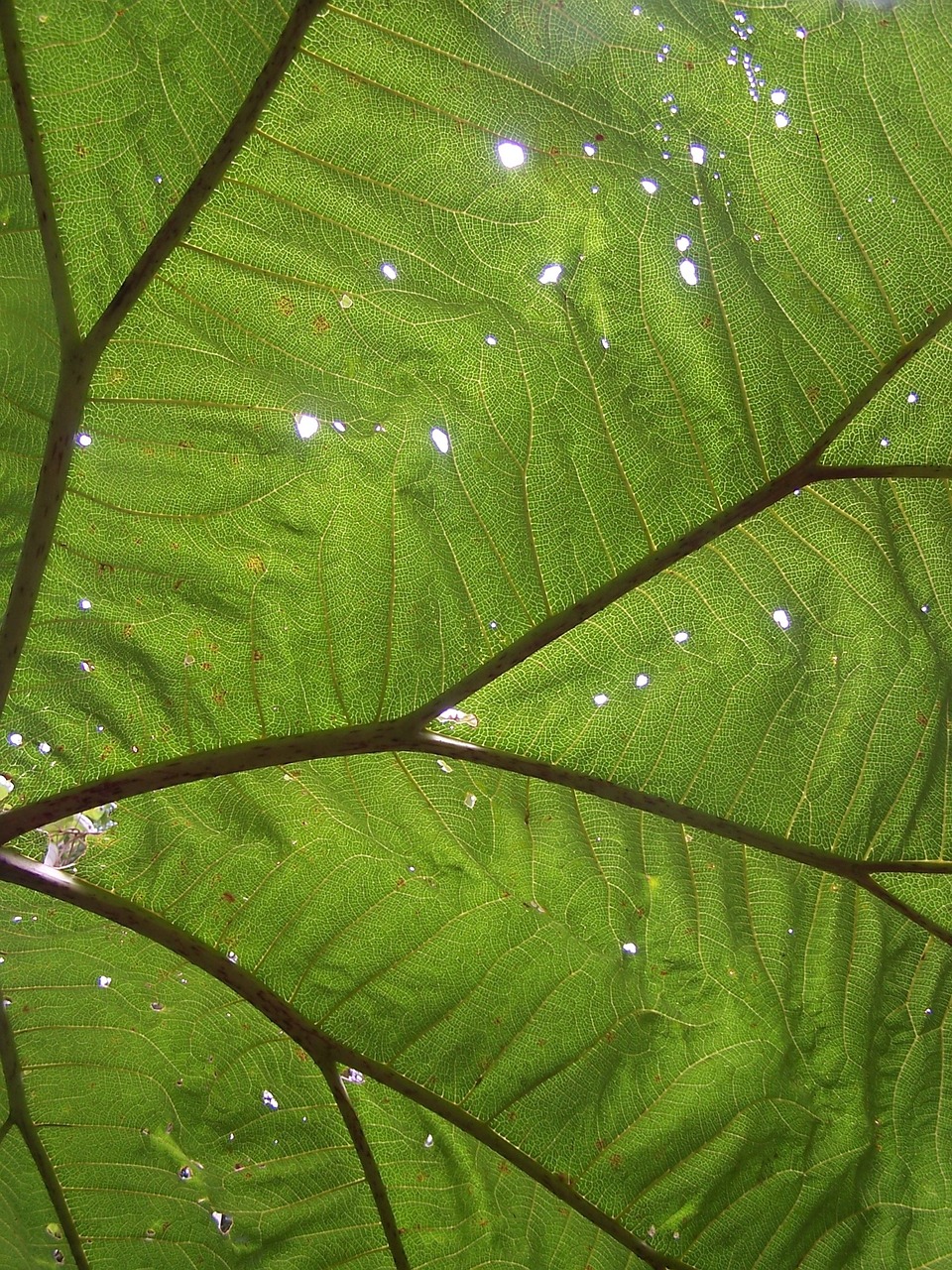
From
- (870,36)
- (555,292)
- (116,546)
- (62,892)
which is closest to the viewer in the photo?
(870,36)

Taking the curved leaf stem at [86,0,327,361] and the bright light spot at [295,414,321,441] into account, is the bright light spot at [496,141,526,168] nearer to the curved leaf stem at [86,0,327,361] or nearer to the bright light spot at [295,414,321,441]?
the curved leaf stem at [86,0,327,361]

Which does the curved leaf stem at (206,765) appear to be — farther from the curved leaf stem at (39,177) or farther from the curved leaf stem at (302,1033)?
the curved leaf stem at (39,177)

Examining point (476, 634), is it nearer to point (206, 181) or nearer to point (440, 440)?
Result: point (440, 440)

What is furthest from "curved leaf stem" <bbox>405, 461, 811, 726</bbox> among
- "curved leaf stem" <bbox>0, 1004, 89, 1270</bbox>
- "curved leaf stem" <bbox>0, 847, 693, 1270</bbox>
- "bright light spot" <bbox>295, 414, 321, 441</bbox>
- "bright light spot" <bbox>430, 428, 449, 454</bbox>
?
"curved leaf stem" <bbox>0, 1004, 89, 1270</bbox>

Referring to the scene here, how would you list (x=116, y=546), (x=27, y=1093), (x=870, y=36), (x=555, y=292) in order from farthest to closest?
1. (x=27, y=1093)
2. (x=116, y=546)
3. (x=555, y=292)
4. (x=870, y=36)

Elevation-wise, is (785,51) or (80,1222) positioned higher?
(785,51)

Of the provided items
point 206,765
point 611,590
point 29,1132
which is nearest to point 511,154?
point 611,590

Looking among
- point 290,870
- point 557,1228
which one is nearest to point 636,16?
point 290,870

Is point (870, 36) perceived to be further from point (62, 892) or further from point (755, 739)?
point (62, 892)
